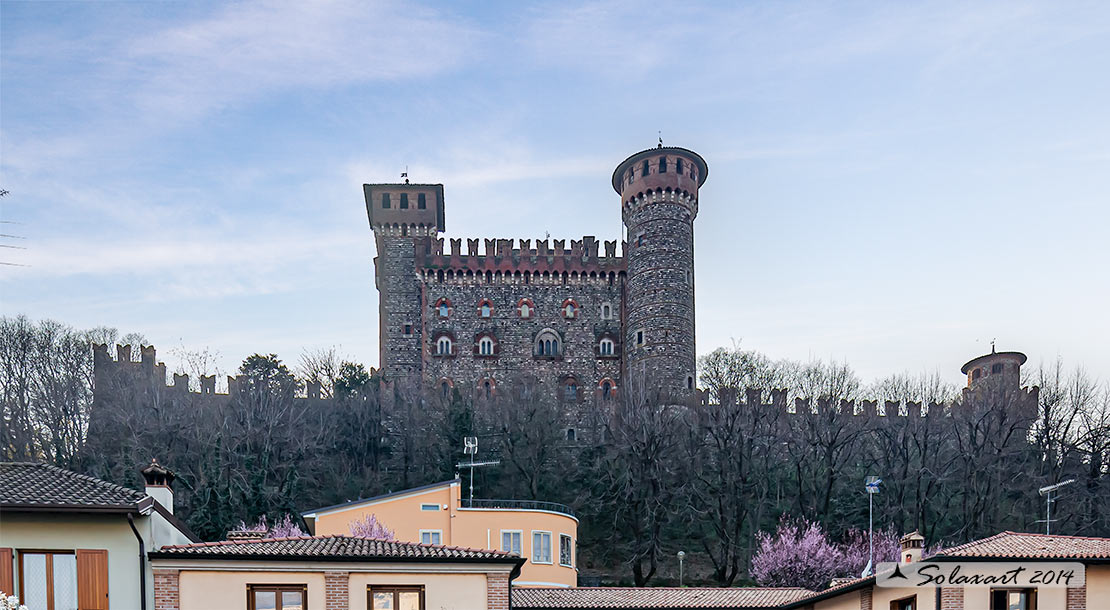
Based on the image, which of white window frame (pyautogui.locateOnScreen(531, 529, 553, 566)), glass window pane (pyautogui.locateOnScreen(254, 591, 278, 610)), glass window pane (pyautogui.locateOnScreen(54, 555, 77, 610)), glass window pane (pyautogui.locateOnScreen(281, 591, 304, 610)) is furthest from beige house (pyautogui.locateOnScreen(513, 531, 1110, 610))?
glass window pane (pyautogui.locateOnScreen(54, 555, 77, 610))

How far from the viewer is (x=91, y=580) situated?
18.3 m

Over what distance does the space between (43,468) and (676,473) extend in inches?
1336

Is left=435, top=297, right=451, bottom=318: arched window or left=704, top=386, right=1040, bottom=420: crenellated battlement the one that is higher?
left=435, top=297, right=451, bottom=318: arched window

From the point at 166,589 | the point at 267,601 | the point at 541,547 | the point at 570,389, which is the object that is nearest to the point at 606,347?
the point at 570,389

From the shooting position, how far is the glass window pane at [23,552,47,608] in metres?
18.1

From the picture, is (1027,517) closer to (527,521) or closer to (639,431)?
(639,431)

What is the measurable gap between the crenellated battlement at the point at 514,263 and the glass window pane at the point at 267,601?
51379mm

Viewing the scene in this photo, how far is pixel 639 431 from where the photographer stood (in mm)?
51906

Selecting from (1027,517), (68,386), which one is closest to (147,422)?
(68,386)

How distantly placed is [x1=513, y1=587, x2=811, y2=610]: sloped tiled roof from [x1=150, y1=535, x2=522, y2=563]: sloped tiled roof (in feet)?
21.2

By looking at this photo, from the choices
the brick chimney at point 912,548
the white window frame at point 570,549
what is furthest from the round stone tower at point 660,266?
the brick chimney at point 912,548

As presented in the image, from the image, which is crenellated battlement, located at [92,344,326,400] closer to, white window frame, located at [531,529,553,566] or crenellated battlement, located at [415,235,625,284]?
crenellated battlement, located at [415,235,625,284]

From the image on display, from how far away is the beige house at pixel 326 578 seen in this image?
1831 centimetres

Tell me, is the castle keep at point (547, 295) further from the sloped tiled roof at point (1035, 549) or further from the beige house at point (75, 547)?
the beige house at point (75, 547)
